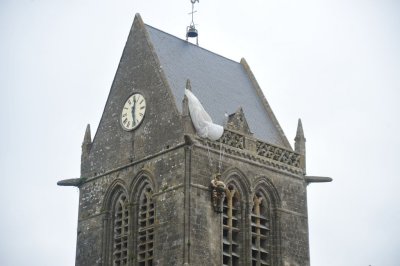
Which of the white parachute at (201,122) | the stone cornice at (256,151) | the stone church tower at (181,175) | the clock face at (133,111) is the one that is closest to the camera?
the stone church tower at (181,175)

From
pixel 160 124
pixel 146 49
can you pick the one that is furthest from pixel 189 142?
pixel 146 49

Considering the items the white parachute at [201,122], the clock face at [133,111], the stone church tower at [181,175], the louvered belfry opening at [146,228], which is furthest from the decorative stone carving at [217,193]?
the clock face at [133,111]

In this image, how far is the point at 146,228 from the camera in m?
55.1

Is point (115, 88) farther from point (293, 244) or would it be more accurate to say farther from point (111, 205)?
point (293, 244)

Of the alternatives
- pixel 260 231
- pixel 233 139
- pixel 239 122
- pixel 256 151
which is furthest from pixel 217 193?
pixel 239 122

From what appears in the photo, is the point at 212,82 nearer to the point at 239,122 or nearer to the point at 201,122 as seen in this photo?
the point at 239,122

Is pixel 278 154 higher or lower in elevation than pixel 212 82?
lower

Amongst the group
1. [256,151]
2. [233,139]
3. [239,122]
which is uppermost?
[239,122]

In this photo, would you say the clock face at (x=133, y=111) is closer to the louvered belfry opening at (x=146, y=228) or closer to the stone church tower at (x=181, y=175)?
the stone church tower at (x=181, y=175)

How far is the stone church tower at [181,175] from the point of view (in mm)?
53969

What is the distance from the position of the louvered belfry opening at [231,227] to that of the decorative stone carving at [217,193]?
35.1 inches

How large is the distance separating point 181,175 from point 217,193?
161 centimetres

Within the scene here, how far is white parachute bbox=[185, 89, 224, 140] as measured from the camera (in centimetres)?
5475

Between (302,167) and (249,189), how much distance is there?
12.7 ft
